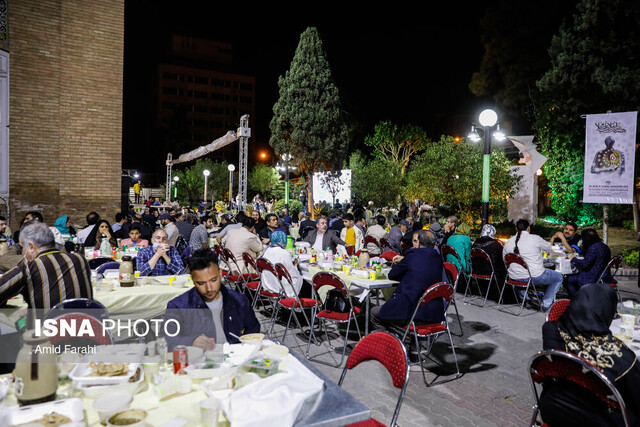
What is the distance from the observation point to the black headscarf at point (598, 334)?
8.13 feet

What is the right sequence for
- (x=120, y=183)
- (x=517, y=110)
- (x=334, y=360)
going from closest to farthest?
(x=334, y=360), (x=120, y=183), (x=517, y=110)

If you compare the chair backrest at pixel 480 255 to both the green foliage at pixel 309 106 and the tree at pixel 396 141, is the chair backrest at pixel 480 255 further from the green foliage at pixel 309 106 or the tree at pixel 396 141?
the tree at pixel 396 141

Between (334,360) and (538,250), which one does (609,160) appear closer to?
(538,250)

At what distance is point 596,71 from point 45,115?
51.5 feet

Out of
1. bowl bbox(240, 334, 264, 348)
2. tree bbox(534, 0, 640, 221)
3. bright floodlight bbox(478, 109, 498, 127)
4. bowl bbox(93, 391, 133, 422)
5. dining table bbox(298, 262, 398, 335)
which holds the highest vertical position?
tree bbox(534, 0, 640, 221)

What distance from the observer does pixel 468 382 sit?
441 cm

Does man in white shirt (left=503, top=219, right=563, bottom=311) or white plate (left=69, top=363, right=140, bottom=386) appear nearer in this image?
white plate (left=69, top=363, right=140, bottom=386)

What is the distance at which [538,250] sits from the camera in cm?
697

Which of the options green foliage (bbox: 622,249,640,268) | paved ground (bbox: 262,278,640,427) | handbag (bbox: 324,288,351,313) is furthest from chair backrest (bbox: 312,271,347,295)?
green foliage (bbox: 622,249,640,268)

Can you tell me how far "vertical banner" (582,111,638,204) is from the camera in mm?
9336

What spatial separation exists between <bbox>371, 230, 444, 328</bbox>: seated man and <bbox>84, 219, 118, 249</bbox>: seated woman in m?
5.18

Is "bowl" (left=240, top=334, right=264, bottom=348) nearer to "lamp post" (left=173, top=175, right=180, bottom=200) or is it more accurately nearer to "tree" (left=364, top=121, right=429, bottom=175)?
"tree" (left=364, top=121, right=429, bottom=175)

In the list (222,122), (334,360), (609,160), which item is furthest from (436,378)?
(222,122)

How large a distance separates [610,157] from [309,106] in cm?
1849
